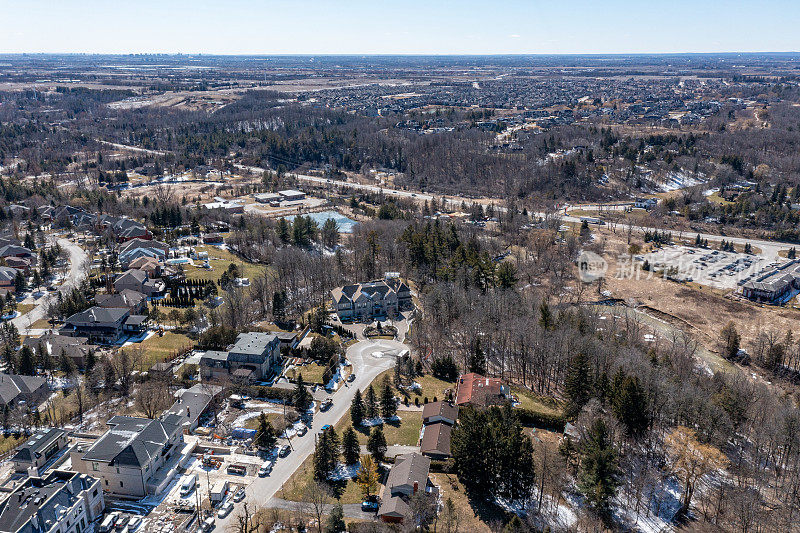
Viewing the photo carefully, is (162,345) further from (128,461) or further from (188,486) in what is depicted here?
(188,486)

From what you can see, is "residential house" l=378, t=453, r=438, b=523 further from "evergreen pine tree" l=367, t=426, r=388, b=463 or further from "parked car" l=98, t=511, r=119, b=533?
"parked car" l=98, t=511, r=119, b=533

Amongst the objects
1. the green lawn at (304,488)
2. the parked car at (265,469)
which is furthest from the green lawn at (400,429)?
the parked car at (265,469)

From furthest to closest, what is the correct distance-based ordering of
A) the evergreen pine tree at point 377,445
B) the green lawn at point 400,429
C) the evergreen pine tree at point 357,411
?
the evergreen pine tree at point 357,411 < the green lawn at point 400,429 < the evergreen pine tree at point 377,445

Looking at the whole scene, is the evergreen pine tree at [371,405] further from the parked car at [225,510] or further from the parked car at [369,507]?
the parked car at [225,510]

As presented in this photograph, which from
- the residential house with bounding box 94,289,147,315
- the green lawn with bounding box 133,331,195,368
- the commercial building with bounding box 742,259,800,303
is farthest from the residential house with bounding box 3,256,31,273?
the commercial building with bounding box 742,259,800,303

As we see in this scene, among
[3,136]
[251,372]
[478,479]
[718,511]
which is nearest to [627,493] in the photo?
[718,511]

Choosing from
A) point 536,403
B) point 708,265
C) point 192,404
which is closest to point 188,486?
point 192,404
